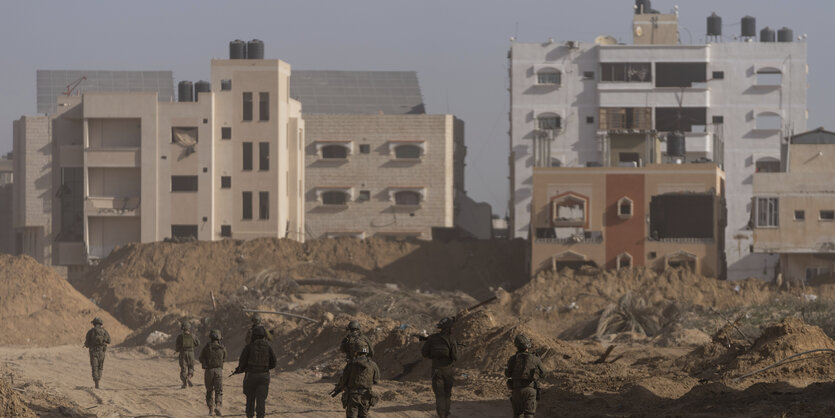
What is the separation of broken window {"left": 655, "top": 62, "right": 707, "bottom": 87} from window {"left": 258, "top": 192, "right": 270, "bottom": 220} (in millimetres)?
25619

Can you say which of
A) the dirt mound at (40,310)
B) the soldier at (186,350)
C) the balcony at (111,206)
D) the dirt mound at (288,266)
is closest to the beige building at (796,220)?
the dirt mound at (288,266)

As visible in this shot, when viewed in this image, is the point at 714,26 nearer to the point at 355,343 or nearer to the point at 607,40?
the point at 607,40

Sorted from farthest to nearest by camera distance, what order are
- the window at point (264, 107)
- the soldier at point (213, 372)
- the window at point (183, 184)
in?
the window at point (264, 107)
the window at point (183, 184)
the soldier at point (213, 372)

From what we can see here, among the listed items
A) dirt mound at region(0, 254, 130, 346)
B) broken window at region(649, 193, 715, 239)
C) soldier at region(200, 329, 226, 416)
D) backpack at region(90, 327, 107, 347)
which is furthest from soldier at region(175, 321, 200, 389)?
broken window at region(649, 193, 715, 239)

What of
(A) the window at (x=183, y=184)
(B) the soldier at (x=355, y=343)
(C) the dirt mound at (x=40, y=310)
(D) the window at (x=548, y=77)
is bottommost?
(C) the dirt mound at (x=40, y=310)

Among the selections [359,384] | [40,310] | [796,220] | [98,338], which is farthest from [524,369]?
[796,220]

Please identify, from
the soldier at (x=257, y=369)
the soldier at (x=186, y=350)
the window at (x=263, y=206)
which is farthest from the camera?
the window at (x=263, y=206)

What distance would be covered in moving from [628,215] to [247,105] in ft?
73.4

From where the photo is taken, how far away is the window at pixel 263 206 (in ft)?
225

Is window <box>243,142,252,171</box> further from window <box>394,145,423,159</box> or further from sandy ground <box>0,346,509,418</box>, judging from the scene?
sandy ground <box>0,346,509,418</box>

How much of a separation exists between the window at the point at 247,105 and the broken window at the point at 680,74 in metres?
25.4

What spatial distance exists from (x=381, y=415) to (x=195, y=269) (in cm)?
4015

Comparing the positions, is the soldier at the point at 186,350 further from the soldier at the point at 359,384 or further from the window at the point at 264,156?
the window at the point at 264,156

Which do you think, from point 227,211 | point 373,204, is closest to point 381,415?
point 227,211
